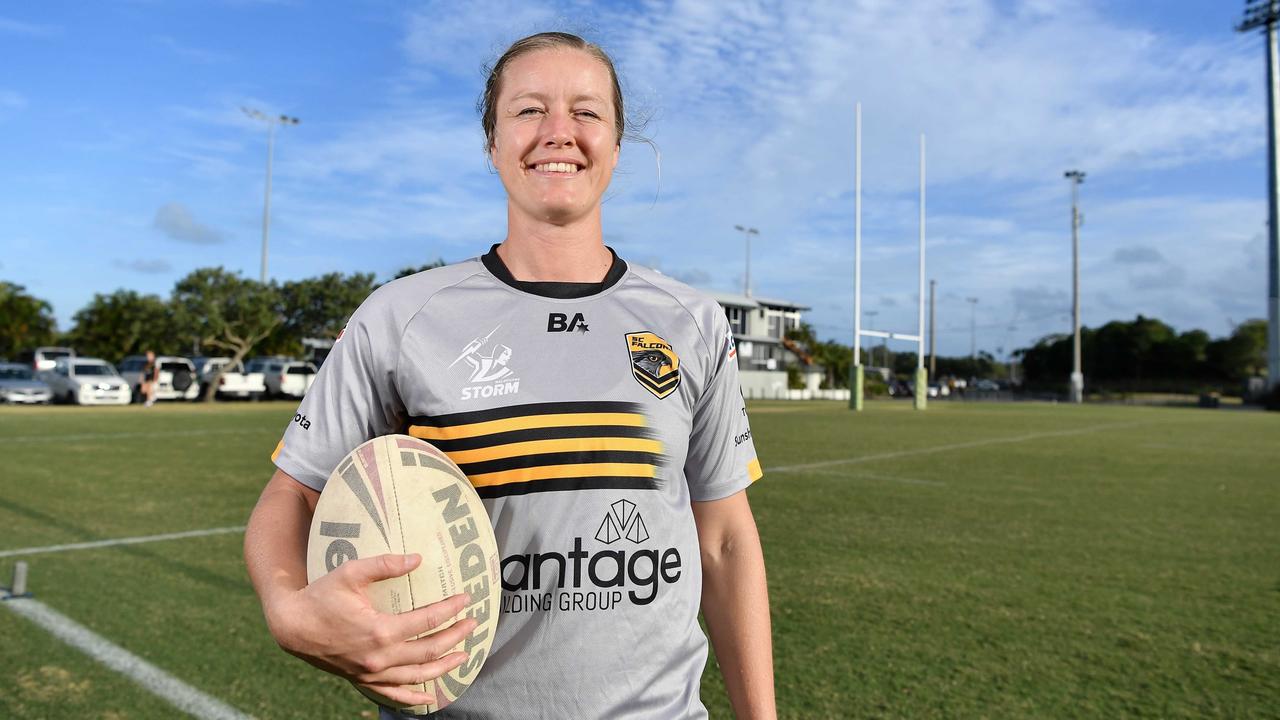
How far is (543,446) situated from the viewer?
1454 millimetres

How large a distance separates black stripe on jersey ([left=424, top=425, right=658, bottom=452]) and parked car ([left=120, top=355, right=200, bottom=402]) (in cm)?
3395

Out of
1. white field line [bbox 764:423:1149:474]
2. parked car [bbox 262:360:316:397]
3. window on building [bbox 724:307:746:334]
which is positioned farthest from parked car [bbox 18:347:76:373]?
window on building [bbox 724:307:746:334]

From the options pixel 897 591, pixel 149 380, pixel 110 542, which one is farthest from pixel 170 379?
pixel 897 591

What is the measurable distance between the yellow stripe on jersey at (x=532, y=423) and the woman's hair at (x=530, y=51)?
0.57m

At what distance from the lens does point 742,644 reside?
166 centimetres

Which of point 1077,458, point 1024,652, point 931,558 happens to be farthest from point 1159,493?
point 1024,652

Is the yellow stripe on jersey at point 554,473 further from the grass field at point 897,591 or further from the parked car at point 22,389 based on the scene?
the parked car at point 22,389

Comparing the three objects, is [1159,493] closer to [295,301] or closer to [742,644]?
[742,644]

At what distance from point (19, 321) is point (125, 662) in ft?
195

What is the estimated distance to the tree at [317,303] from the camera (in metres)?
40.8

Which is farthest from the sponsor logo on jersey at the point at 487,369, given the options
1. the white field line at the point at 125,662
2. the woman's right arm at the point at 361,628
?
the white field line at the point at 125,662

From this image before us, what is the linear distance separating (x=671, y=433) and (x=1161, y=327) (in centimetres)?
10394

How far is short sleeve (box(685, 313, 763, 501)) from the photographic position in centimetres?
171

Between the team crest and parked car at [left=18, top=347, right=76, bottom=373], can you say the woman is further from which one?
parked car at [left=18, top=347, right=76, bottom=373]
